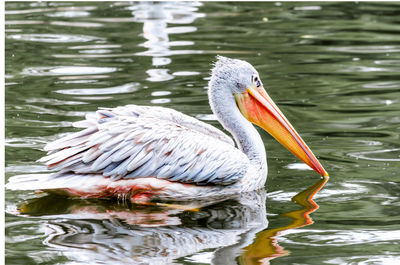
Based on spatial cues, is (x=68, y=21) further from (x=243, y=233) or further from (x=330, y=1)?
(x=243, y=233)

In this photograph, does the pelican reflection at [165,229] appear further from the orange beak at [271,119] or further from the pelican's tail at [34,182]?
the orange beak at [271,119]

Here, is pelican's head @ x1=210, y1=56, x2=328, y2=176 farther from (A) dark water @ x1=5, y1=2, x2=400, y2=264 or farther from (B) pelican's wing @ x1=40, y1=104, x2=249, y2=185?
(B) pelican's wing @ x1=40, y1=104, x2=249, y2=185

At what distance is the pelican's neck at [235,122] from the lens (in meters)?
5.86

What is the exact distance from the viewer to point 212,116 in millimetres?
7316

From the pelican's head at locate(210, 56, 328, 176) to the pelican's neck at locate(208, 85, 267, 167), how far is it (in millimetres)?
51

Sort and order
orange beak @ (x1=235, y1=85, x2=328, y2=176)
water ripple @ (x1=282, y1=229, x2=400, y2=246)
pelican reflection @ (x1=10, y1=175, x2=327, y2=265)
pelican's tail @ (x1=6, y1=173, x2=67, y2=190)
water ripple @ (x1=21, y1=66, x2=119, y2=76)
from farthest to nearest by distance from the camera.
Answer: water ripple @ (x1=21, y1=66, x2=119, y2=76)
orange beak @ (x1=235, y1=85, x2=328, y2=176)
pelican's tail @ (x1=6, y1=173, x2=67, y2=190)
water ripple @ (x1=282, y1=229, x2=400, y2=246)
pelican reflection @ (x1=10, y1=175, x2=327, y2=265)

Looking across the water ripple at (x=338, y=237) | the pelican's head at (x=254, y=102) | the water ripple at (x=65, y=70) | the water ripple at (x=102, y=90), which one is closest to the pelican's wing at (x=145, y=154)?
the pelican's head at (x=254, y=102)

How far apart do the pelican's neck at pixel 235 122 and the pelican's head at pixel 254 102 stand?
0.05 meters

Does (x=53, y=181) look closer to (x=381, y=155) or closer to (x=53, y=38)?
(x=381, y=155)

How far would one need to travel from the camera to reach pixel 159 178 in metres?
5.41

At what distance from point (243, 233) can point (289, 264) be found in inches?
22.4

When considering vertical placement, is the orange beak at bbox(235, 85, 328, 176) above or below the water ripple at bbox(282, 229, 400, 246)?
above

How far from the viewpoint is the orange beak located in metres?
5.97

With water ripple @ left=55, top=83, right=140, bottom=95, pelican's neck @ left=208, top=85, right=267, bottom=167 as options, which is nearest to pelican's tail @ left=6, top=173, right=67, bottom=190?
pelican's neck @ left=208, top=85, right=267, bottom=167
